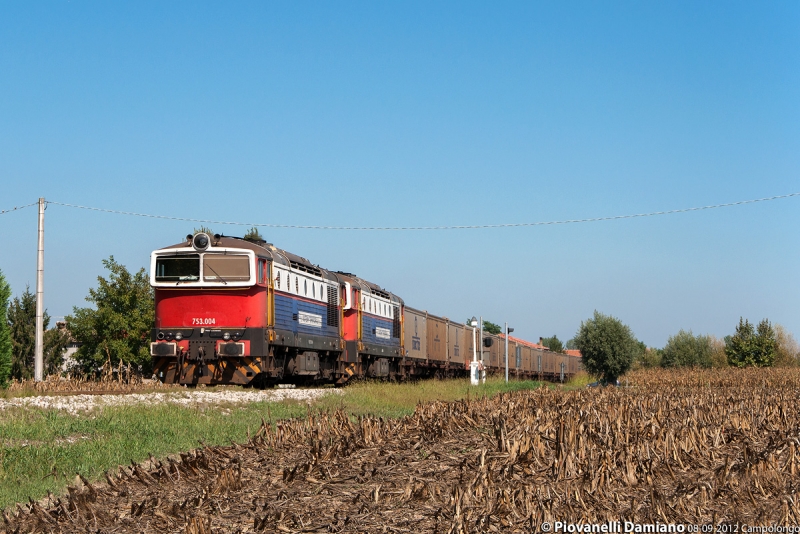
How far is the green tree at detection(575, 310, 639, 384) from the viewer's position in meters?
72.5

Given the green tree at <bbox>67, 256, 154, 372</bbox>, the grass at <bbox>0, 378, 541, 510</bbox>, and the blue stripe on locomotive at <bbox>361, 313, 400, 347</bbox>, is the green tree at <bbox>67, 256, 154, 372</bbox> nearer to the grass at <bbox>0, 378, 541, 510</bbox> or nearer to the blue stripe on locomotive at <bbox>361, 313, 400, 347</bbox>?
the blue stripe on locomotive at <bbox>361, 313, 400, 347</bbox>

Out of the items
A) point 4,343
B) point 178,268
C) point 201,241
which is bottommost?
point 4,343

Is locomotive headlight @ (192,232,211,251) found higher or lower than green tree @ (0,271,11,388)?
higher

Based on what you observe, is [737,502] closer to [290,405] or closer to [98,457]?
[98,457]

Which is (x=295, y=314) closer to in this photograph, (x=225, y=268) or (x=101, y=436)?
(x=225, y=268)

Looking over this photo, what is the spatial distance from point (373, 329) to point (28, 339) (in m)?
42.1

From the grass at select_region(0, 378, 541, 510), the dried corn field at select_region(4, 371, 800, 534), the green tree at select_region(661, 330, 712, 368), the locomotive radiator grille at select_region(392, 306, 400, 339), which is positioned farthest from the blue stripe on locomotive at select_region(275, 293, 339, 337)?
the green tree at select_region(661, 330, 712, 368)

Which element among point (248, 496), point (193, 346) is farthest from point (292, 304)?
point (248, 496)

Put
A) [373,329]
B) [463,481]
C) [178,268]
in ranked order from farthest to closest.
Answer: [373,329] < [178,268] < [463,481]

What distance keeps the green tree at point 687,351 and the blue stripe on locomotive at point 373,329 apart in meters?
56.6

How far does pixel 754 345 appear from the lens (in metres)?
71.4

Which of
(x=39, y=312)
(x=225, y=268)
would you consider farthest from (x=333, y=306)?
(x=39, y=312)

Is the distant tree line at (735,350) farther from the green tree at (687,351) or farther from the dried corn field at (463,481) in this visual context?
the dried corn field at (463,481)

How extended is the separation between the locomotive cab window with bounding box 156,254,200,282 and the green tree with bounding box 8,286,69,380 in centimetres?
4164
